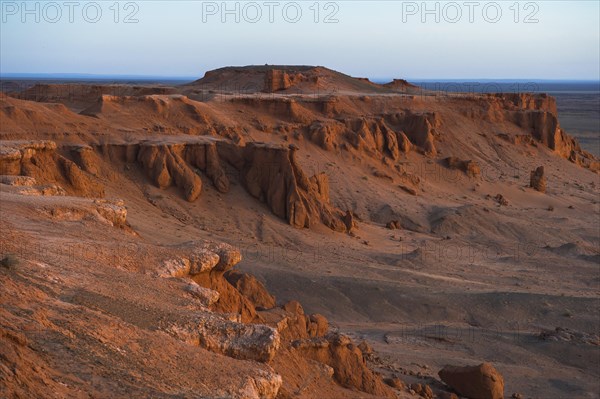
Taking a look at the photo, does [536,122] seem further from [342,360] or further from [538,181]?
[342,360]

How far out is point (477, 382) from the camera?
382 inches

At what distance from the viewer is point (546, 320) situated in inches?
592

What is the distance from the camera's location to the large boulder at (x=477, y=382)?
970cm

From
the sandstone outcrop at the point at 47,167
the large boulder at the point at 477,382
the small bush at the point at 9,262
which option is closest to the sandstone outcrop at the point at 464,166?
the sandstone outcrop at the point at 47,167

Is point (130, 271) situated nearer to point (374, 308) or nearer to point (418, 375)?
point (418, 375)

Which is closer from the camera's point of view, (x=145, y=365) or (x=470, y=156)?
(x=145, y=365)

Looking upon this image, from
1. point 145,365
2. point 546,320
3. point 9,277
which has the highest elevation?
point 9,277

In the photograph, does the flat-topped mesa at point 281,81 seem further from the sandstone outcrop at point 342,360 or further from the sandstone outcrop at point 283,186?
the sandstone outcrop at point 342,360

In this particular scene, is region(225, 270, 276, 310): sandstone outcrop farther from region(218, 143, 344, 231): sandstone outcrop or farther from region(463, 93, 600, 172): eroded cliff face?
region(463, 93, 600, 172): eroded cliff face

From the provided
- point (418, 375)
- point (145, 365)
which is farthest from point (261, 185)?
point (145, 365)

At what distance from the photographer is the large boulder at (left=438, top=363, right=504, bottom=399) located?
9.70 metres

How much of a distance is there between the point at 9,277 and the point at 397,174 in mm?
24354

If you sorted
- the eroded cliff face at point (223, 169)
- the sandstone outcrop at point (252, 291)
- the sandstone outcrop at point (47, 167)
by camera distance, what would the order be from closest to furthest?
the sandstone outcrop at point (252, 291) → the sandstone outcrop at point (47, 167) → the eroded cliff face at point (223, 169)

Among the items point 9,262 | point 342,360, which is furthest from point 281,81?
point 9,262
